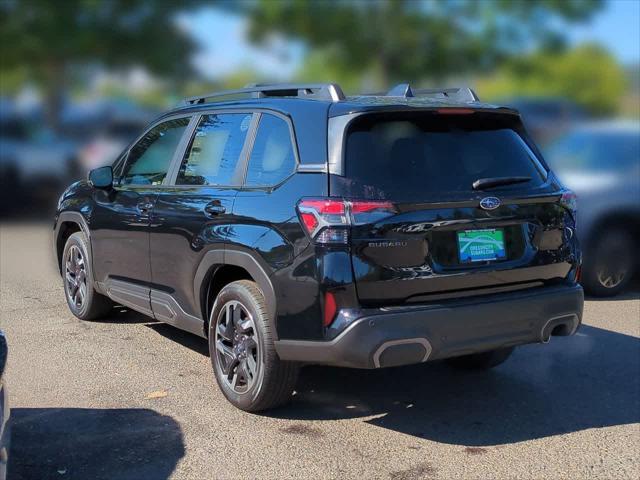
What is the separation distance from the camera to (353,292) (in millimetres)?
3809

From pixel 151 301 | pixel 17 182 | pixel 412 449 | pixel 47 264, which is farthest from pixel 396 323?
pixel 17 182

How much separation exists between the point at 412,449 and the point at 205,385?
4.97ft

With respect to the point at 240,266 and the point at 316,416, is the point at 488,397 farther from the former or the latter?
the point at 240,266

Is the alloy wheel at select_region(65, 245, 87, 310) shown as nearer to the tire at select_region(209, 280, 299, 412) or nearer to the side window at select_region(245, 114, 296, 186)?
the tire at select_region(209, 280, 299, 412)

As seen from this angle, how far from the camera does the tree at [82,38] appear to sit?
18141 millimetres

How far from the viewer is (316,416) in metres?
4.54

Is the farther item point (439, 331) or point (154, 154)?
point (154, 154)

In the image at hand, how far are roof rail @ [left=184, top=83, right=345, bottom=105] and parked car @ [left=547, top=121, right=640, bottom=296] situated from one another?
160 inches

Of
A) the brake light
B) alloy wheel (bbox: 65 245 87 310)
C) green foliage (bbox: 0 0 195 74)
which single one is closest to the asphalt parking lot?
alloy wheel (bbox: 65 245 87 310)

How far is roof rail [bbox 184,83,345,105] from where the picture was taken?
438 cm

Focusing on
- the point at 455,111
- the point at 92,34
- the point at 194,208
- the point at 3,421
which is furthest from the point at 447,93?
the point at 92,34

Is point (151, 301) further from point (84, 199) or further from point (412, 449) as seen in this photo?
point (412, 449)

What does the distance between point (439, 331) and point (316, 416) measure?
1.07 m

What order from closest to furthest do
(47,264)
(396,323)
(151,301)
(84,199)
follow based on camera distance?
(396,323)
(151,301)
(84,199)
(47,264)
